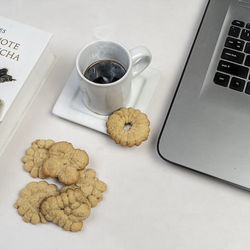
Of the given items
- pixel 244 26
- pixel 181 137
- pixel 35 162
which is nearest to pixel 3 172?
pixel 35 162

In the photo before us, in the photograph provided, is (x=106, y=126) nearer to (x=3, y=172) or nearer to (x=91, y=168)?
(x=91, y=168)

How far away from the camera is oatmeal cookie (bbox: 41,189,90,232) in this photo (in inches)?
18.3

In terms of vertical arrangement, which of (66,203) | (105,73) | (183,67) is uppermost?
(183,67)

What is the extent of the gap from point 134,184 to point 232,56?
0.94 feet

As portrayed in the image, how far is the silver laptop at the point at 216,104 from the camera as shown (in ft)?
1.64

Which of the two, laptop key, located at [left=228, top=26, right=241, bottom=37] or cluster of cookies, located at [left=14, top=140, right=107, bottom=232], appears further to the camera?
laptop key, located at [left=228, top=26, right=241, bottom=37]

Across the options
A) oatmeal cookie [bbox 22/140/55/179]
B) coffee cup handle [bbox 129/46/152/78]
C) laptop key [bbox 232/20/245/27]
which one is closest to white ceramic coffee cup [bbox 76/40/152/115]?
coffee cup handle [bbox 129/46/152/78]

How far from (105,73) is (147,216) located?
0.24 m

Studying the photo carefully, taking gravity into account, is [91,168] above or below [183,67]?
below

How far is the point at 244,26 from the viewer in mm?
585

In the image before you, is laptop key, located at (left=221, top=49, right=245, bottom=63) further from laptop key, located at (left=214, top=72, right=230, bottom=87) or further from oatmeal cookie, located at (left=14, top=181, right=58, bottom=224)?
oatmeal cookie, located at (left=14, top=181, right=58, bottom=224)

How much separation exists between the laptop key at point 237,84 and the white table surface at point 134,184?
10 centimetres

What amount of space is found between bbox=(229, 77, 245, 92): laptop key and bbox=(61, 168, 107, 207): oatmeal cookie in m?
0.28

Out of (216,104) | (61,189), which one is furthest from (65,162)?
(216,104)
